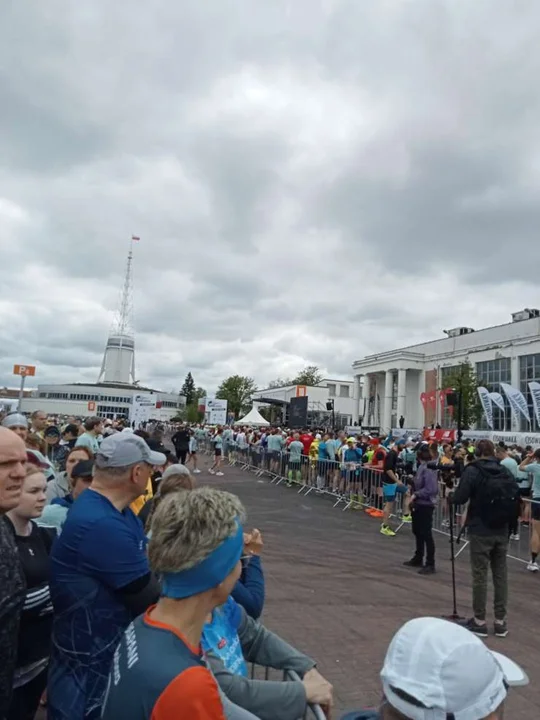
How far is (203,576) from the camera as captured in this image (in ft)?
Answer: 5.33

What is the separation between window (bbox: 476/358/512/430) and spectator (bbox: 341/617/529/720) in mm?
59730

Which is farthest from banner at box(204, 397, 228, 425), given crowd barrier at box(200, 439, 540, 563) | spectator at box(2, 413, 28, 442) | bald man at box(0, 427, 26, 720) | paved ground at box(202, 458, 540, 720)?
bald man at box(0, 427, 26, 720)

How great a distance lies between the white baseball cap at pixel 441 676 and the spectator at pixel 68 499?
2798 mm

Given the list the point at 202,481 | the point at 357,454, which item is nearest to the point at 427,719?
the point at 357,454

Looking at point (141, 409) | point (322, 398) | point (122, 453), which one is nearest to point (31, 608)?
point (122, 453)

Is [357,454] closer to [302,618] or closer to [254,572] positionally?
[302,618]

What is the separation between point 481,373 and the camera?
66250mm

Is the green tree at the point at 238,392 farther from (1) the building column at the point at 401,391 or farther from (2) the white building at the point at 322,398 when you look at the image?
(1) the building column at the point at 401,391

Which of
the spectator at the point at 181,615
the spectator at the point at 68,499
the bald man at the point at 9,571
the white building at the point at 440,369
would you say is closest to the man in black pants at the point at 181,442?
the spectator at the point at 68,499

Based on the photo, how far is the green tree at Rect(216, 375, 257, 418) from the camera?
9812cm

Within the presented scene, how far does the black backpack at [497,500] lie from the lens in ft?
18.7

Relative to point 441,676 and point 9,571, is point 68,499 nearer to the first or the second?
point 9,571

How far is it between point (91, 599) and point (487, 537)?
489cm

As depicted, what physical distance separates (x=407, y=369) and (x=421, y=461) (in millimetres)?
73315
